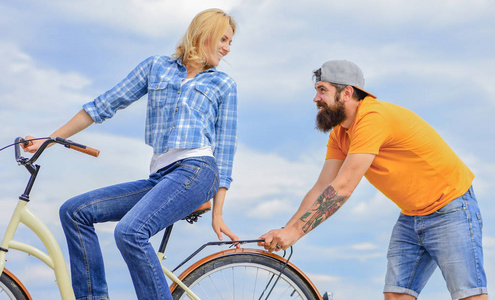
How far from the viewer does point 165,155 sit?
3.81m

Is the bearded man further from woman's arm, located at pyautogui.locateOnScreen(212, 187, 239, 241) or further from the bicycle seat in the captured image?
the bicycle seat

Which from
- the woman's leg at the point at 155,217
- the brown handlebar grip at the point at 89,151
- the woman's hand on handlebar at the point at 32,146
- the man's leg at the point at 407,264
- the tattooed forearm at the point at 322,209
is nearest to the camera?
the woman's leg at the point at 155,217

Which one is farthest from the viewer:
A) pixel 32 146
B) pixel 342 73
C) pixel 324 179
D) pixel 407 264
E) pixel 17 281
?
pixel 324 179

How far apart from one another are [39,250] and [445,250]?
2791 millimetres

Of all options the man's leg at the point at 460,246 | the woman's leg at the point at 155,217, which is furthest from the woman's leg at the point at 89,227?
the man's leg at the point at 460,246

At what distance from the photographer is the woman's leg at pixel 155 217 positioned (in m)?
3.46

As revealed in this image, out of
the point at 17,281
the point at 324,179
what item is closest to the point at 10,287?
the point at 17,281

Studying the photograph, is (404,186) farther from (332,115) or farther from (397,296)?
(397,296)

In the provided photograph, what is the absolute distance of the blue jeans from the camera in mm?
3486

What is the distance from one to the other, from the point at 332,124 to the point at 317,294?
4.03 feet

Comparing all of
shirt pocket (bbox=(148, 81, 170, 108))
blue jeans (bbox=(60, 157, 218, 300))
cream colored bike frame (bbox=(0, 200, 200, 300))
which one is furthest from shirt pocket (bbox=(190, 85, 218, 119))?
cream colored bike frame (bbox=(0, 200, 200, 300))

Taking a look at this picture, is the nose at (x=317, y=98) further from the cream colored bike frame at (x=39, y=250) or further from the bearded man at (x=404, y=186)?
the cream colored bike frame at (x=39, y=250)

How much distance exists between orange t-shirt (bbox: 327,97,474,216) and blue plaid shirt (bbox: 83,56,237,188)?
0.90 meters

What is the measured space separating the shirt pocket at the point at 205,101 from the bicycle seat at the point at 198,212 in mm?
606
